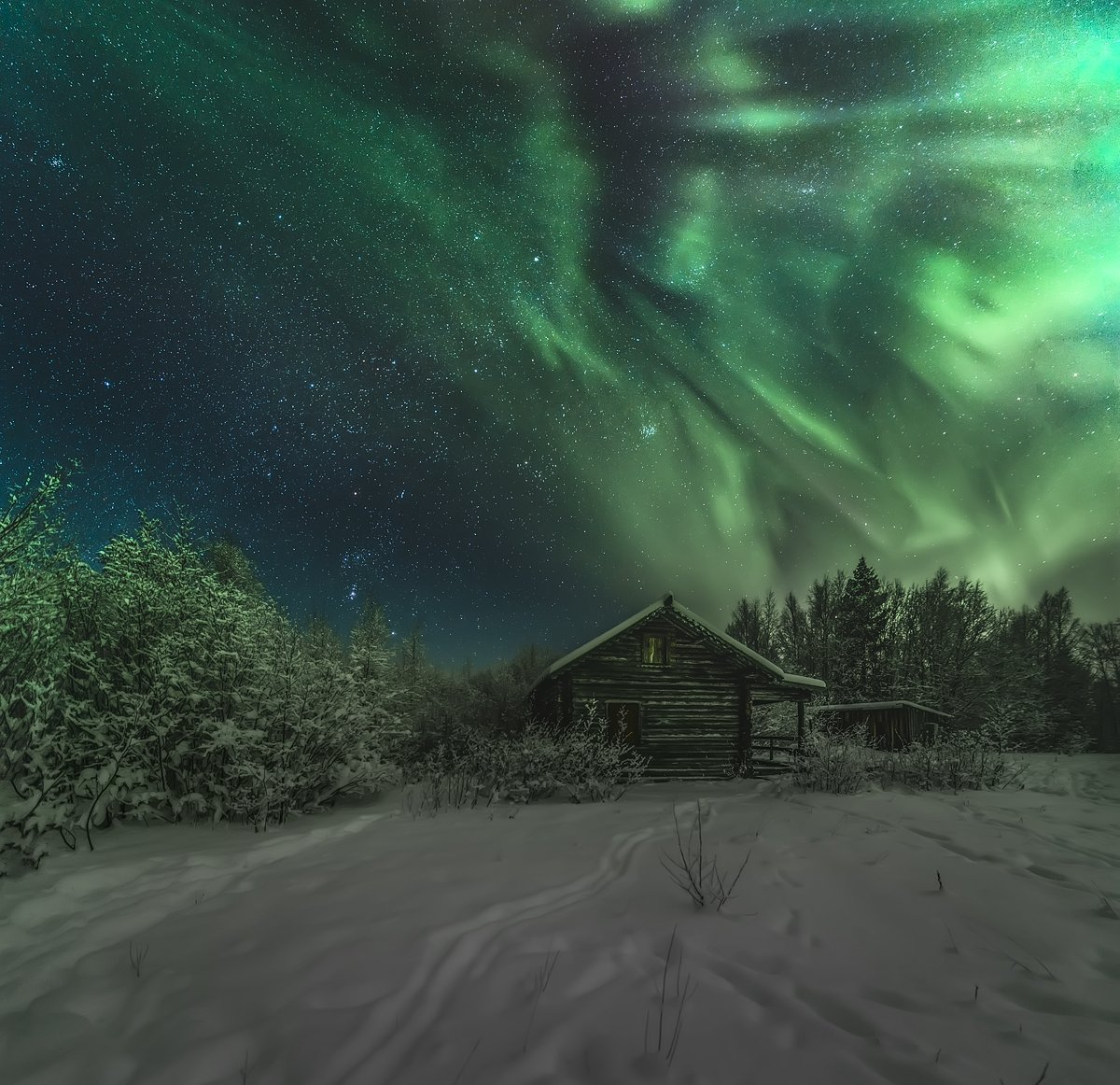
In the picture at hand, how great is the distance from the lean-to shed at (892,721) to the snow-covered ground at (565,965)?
2411cm

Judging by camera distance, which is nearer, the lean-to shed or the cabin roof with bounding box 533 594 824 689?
the cabin roof with bounding box 533 594 824 689

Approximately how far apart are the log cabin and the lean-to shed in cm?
1121

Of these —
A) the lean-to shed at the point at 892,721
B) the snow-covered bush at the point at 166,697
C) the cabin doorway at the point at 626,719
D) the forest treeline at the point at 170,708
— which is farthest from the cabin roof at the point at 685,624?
the lean-to shed at the point at 892,721

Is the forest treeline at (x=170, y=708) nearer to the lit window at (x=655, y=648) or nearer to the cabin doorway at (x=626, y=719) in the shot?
the cabin doorway at (x=626, y=719)

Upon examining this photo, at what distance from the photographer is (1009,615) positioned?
130 feet

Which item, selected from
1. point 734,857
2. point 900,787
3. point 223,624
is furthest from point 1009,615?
point 223,624

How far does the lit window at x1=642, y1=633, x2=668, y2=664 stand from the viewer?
731 inches

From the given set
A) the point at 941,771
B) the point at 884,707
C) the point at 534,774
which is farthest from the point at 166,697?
the point at 884,707

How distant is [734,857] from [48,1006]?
534cm

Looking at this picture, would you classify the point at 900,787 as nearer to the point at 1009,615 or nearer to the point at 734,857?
the point at 734,857

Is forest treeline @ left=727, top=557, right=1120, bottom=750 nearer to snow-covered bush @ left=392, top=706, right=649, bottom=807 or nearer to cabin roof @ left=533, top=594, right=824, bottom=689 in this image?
cabin roof @ left=533, top=594, right=824, bottom=689

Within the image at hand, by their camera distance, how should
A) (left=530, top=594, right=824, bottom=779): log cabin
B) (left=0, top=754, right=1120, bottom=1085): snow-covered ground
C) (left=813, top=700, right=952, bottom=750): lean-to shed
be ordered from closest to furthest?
1. (left=0, top=754, right=1120, bottom=1085): snow-covered ground
2. (left=530, top=594, right=824, bottom=779): log cabin
3. (left=813, top=700, right=952, bottom=750): lean-to shed

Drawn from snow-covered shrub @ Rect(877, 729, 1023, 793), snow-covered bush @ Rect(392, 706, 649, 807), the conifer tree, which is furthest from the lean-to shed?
snow-covered bush @ Rect(392, 706, 649, 807)

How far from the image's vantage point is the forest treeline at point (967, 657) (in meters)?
33.7
